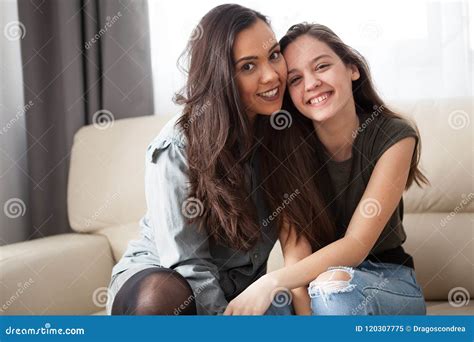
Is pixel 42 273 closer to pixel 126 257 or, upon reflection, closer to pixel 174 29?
pixel 126 257

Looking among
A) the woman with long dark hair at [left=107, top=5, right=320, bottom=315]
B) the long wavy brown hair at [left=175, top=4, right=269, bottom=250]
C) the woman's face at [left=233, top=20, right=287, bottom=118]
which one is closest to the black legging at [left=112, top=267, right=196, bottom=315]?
the woman with long dark hair at [left=107, top=5, right=320, bottom=315]

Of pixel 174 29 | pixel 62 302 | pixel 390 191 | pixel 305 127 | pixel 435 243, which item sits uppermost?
pixel 174 29

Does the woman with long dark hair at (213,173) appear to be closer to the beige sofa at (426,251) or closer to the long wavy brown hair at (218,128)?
the long wavy brown hair at (218,128)

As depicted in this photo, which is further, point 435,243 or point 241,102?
point 435,243

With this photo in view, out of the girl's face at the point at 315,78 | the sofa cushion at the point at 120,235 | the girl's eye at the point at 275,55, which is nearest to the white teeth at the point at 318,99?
the girl's face at the point at 315,78

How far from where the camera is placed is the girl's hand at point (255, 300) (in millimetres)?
1184

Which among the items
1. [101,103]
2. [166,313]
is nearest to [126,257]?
[166,313]

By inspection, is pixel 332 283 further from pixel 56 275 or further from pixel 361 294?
pixel 56 275

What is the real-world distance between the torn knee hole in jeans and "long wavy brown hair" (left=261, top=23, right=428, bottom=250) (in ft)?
0.44

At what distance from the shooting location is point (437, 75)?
1563mm

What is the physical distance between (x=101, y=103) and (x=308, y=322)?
854mm

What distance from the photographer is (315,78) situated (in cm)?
128

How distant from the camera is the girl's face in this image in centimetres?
128

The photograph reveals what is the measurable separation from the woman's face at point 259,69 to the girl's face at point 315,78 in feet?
0.09
